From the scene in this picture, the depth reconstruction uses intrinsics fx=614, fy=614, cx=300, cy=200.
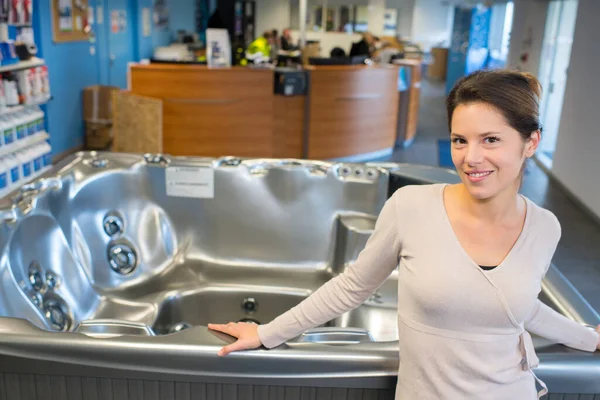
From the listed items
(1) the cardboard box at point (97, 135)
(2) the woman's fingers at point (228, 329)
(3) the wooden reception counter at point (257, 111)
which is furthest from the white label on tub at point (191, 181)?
(1) the cardboard box at point (97, 135)

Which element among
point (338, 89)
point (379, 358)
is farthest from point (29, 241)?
point (338, 89)

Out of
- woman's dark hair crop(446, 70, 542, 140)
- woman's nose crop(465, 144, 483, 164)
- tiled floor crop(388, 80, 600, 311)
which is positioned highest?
woman's dark hair crop(446, 70, 542, 140)

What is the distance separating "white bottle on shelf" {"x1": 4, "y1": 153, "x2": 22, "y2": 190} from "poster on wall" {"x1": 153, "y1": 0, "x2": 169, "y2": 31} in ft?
17.3

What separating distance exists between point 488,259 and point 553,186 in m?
5.19

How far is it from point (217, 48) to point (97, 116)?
184 centimetres

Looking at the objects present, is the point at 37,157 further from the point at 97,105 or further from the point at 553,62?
the point at 553,62

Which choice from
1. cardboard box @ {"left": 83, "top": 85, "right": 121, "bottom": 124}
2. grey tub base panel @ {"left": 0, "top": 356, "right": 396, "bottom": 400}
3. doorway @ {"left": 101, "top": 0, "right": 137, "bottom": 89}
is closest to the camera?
grey tub base panel @ {"left": 0, "top": 356, "right": 396, "bottom": 400}

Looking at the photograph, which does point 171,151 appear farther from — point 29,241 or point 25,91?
point 29,241

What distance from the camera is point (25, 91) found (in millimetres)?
5023

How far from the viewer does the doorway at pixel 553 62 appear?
23.3 feet

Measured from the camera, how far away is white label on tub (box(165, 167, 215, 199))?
10.2 ft

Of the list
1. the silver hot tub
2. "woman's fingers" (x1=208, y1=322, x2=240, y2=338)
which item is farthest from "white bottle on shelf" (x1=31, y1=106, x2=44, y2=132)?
"woman's fingers" (x1=208, y1=322, x2=240, y2=338)

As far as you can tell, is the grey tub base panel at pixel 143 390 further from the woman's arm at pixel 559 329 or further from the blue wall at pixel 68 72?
the blue wall at pixel 68 72

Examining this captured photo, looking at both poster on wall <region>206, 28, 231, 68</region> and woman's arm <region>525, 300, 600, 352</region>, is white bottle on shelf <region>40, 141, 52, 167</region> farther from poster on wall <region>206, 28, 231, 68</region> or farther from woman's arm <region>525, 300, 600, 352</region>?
woman's arm <region>525, 300, 600, 352</region>
